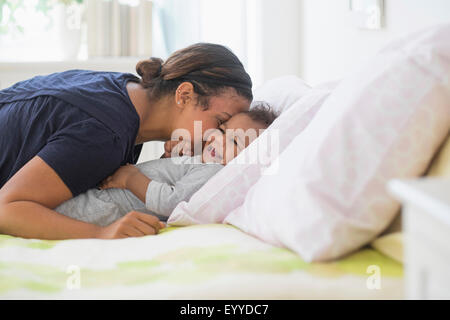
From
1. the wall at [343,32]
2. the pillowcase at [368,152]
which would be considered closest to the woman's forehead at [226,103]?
Answer: the wall at [343,32]

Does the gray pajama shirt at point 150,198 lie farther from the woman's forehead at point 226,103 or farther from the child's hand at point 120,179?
the woman's forehead at point 226,103

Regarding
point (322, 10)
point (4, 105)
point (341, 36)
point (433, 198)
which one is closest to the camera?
point (433, 198)

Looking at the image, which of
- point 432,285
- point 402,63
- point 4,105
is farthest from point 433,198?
point 4,105

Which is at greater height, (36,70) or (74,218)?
(36,70)

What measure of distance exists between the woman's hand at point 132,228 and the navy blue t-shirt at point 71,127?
0.12 m

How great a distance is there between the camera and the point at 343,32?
73.0 inches

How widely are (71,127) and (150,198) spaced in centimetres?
24

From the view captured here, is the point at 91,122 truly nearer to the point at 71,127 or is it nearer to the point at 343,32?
the point at 71,127

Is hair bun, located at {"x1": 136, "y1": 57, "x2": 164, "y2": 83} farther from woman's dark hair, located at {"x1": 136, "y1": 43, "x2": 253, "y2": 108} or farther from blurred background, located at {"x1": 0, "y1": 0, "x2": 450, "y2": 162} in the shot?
blurred background, located at {"x1": 0, "y1": 0, "x2": 450, "y2": 162}

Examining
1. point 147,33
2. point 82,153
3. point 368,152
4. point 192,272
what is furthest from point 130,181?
point 147,33

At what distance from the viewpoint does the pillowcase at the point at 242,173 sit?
1089 mm
